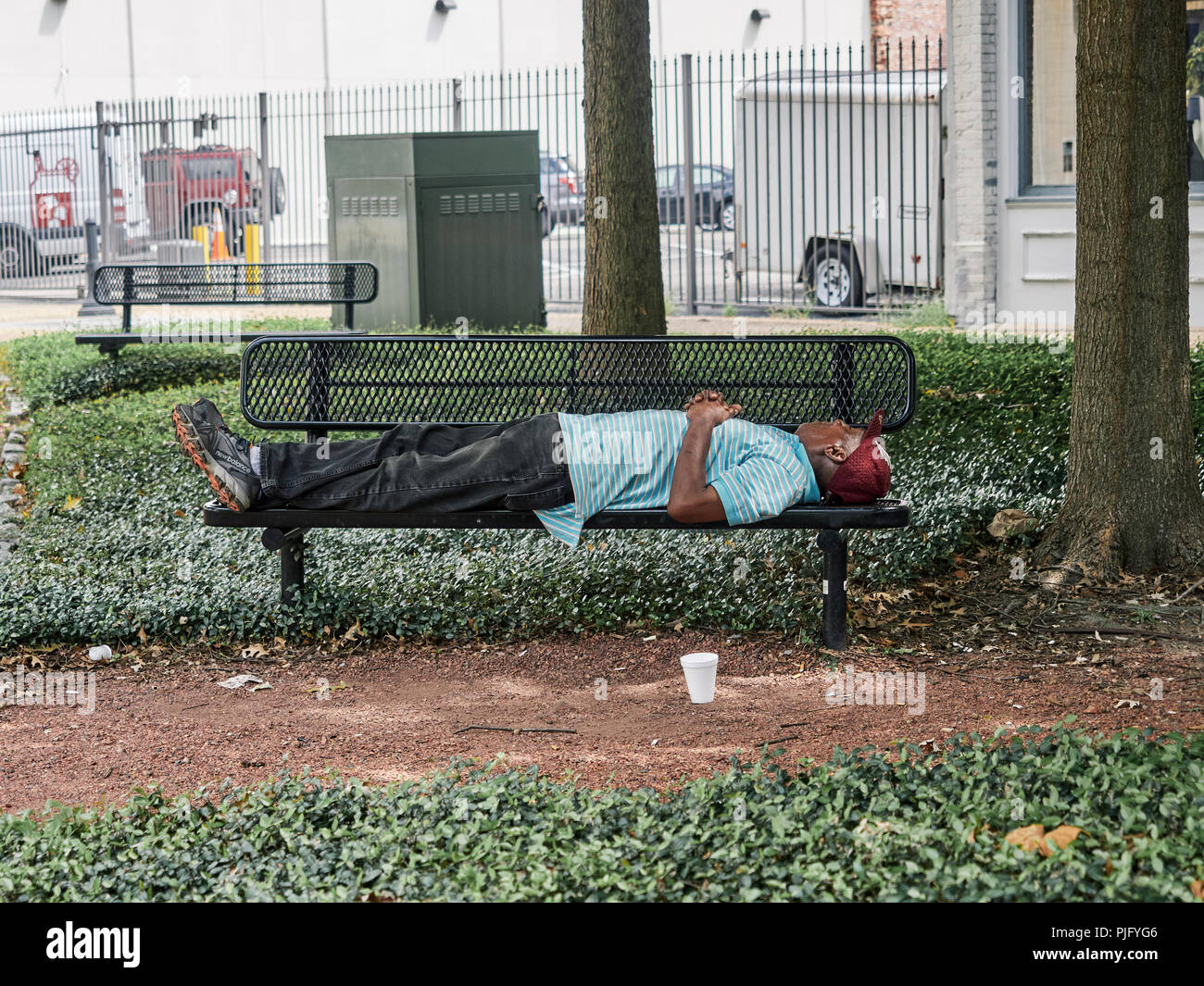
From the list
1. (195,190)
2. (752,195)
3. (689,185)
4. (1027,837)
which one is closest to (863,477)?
(1027,837)

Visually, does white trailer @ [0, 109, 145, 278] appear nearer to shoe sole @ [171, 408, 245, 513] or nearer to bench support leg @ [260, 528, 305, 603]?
bench support leg @ [260, 528, 305, 603]

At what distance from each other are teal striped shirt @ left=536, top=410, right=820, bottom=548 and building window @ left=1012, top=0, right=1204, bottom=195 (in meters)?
8.63

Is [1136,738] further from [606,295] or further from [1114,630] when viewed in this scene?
→ [606,295]

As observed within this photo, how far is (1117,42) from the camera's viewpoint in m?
5.28

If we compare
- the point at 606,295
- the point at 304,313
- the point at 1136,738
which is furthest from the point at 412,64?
the point at 1136,738

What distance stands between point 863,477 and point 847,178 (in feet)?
40.8

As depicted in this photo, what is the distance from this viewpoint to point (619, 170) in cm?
798

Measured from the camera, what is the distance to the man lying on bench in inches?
191

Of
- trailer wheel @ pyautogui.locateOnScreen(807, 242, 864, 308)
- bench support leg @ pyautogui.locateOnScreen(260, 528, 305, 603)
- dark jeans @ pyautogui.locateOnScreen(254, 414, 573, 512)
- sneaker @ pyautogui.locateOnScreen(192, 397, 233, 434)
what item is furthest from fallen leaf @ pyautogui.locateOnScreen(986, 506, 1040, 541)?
trailer wheel @ pyautogui.locateOnScreen(807, 242, 864, 308)

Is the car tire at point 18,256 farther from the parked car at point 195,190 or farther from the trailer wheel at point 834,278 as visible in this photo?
the trailer wheel at point 834,278

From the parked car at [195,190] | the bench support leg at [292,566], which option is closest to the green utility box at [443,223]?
the bench support leg at [292,566]

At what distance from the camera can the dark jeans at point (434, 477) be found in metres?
4.90

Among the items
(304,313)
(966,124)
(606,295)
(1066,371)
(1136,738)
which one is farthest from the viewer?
(304,313)
